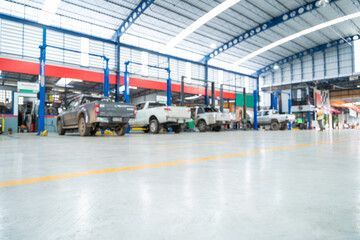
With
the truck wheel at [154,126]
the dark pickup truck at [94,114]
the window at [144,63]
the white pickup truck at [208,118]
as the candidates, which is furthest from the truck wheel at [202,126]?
the window at [144,63]

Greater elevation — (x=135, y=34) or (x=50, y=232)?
(x=135, y=34)

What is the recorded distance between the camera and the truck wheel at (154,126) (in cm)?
1299

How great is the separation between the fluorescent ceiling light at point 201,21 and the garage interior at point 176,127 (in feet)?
0.36

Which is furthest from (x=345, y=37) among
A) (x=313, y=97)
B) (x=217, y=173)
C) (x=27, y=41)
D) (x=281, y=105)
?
(x=217, y=173)

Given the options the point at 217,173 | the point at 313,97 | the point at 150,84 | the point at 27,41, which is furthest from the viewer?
the point at 313,97

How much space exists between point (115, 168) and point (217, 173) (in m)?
1.10

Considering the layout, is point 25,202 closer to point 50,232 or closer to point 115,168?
point 50,232

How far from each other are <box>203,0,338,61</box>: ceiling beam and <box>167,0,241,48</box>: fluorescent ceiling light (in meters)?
5.80

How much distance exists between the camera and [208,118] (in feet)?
52.1

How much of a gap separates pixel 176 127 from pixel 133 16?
13.6m

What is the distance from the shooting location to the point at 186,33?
87.4 ft

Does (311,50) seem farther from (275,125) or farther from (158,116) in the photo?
(158,116)

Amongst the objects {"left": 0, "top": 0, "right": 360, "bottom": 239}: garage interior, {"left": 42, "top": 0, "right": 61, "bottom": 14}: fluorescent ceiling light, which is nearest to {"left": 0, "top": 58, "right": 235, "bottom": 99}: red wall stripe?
{"left": 0, "top": 0, "right": 360, "bottom": 239}: garage interior

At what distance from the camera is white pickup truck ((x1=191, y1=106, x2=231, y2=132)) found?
15.8 metres
